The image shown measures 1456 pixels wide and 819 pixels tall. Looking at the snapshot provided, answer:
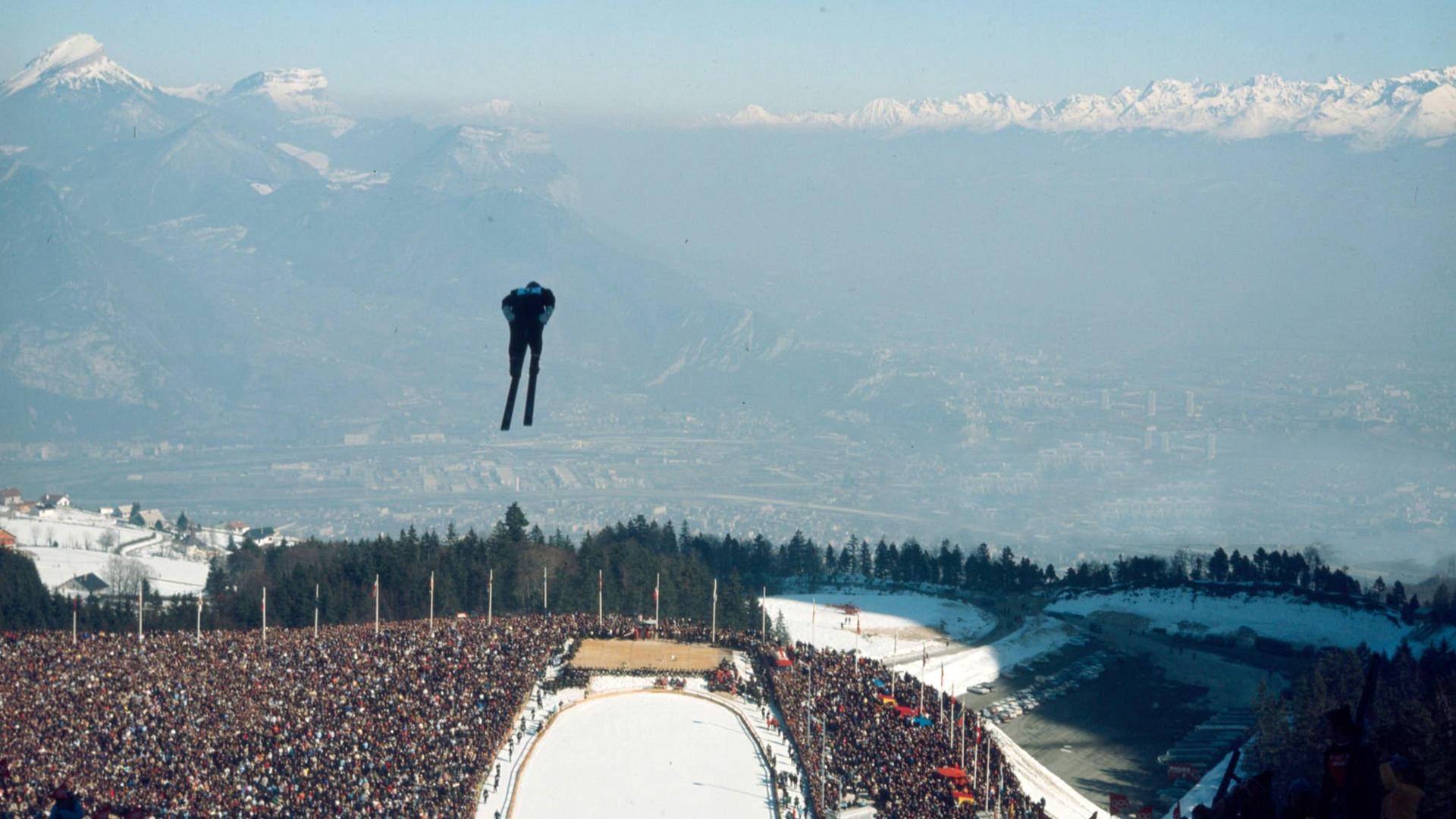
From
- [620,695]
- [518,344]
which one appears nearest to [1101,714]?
[620,695]

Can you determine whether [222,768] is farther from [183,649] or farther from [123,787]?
[183,649]

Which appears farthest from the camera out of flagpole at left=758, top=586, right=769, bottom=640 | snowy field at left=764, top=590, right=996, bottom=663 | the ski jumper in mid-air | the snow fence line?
snowy field at left=764, top=590, right=996, bottom=663

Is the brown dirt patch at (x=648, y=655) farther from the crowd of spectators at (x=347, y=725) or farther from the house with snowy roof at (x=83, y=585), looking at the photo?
the house with snowy roof at (x=83, y=585)

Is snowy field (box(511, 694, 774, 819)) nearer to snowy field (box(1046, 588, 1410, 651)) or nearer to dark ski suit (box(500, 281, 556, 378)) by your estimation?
dark ski suit (box(500, 281, 556, 378))

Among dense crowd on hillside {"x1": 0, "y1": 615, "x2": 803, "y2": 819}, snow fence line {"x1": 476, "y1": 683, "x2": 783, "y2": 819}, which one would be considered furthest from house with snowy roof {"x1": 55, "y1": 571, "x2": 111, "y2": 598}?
snow fence line {"x1": 476, "y1": 683, "x2": 783, "y2": 819}

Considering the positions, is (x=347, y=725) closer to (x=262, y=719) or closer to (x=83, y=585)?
(x=262, y=719)
